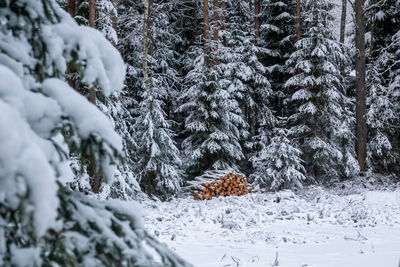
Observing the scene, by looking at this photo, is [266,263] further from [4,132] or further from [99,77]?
[4,132]

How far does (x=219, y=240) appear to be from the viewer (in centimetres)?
672

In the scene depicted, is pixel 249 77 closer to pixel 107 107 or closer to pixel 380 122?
pixel 380 122

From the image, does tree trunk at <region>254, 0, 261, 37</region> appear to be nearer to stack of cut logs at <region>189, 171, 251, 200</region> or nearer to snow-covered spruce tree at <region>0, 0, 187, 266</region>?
stack of cut logs at <region>189, 171, 251, 200</region>

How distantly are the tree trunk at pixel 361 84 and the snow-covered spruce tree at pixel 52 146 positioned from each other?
14259 mm

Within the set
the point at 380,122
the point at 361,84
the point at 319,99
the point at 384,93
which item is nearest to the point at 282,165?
the point at 319,99

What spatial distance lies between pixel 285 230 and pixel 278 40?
49.8 feet

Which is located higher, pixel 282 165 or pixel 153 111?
pixel 153 111

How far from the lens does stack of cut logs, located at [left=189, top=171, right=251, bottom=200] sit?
12.9m

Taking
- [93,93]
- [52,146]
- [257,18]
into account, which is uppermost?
[257,18]

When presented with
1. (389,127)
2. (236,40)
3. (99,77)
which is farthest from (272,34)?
(99,77)

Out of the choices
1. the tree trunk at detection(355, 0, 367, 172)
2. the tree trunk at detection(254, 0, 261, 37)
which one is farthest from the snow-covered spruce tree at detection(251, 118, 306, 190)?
the tree trunk at detection(254, 0, 261, 37)

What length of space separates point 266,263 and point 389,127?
12.8 m

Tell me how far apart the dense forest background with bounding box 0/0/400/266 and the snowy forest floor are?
1.61 meters

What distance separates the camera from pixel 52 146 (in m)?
1.57
